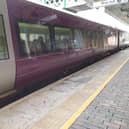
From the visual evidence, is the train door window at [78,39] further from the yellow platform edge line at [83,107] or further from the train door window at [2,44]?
the train door window at [2,44]

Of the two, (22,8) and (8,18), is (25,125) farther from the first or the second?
(22,8)

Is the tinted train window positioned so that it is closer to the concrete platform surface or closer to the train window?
the train window

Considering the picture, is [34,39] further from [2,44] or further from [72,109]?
[72,109]

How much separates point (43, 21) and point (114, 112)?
3.61 meters

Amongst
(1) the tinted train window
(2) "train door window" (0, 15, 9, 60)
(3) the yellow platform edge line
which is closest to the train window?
(1) the tinted train window

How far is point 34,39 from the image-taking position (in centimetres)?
597

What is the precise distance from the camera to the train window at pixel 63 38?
23.9 feet

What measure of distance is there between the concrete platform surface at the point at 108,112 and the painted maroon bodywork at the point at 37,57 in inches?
76.8

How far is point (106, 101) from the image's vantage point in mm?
4727

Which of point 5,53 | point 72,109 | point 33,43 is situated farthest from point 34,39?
point 72,109

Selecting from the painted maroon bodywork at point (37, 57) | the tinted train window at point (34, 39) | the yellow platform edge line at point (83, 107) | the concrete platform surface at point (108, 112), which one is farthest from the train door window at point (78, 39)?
the concrete platform surface at point (108, 112)

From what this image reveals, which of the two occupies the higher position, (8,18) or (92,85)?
(8,18)

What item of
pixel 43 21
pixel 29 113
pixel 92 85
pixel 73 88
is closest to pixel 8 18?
pixel 43 21

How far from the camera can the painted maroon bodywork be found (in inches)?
199
